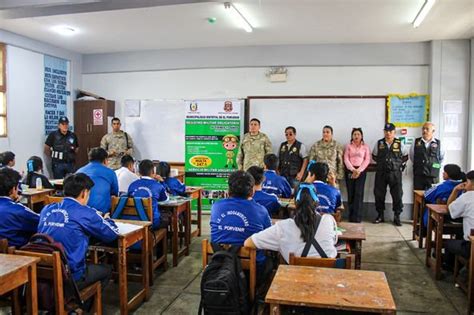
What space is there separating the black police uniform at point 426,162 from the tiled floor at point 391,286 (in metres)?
1.35

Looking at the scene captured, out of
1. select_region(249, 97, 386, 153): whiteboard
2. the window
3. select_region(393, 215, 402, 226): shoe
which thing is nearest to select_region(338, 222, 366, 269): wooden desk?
select_region(393, 215, 402, 226): shoe

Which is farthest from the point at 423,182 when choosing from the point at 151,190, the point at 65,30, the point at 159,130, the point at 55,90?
the point at 55,90

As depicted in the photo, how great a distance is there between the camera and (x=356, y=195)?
661 centimetres

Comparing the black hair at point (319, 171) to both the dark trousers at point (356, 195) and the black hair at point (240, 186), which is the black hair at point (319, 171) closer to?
the black hair at point (240, 186)

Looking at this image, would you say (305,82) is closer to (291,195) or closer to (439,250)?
(291,195)

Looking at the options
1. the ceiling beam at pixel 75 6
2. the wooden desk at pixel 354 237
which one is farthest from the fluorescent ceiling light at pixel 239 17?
the wooden desk at pixel 354 237

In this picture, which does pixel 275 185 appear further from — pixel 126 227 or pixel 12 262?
pixel 12 262

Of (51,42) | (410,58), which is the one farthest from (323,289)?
(51,42)

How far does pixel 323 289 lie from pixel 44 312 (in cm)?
174

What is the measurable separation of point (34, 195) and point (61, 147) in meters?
2.55

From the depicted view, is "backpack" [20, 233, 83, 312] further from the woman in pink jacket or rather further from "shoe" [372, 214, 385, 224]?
"shoe" [372, 214, 385, 224]

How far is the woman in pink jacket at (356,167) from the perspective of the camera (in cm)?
652

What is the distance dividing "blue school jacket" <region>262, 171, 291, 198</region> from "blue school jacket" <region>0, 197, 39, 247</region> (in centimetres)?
250

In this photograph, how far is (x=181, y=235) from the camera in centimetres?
497
